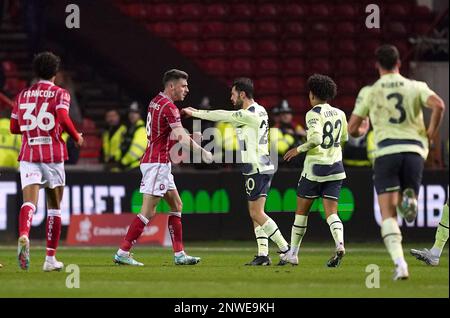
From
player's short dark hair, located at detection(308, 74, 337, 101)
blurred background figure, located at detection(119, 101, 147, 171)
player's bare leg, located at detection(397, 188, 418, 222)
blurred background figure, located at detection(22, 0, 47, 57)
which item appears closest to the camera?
player's bare leg, located at detection(397, 188, 418, 222)

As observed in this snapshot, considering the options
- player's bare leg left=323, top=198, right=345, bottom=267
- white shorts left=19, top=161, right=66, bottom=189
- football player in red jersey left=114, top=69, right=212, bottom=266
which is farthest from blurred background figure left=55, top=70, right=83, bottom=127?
white shorts left=19, top=161, right=66, bottom=189

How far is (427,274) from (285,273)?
145 cm

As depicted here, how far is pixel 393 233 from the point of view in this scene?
10961 millimetres

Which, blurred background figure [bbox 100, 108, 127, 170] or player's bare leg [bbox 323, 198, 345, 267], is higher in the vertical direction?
blurred background figure [bbox 100, 108, 127, 170]

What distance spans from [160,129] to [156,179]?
56 centimetres

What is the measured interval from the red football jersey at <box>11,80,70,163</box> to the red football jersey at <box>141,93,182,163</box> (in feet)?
4.19

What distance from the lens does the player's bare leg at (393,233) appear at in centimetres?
1092

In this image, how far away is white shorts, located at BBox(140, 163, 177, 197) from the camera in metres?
13.3

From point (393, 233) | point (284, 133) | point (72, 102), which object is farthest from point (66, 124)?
point (72, 102)

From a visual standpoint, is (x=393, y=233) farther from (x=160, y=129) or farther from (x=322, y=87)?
(x=160, y=129)

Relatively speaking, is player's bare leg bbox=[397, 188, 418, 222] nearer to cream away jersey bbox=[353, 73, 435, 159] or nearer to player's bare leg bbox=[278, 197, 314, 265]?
cream away jersey bbox=[353, 73, 435, 159]

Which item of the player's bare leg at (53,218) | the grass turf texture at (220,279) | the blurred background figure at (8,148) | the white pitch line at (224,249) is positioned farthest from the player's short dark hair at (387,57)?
the blurred background figure at (8,148)
